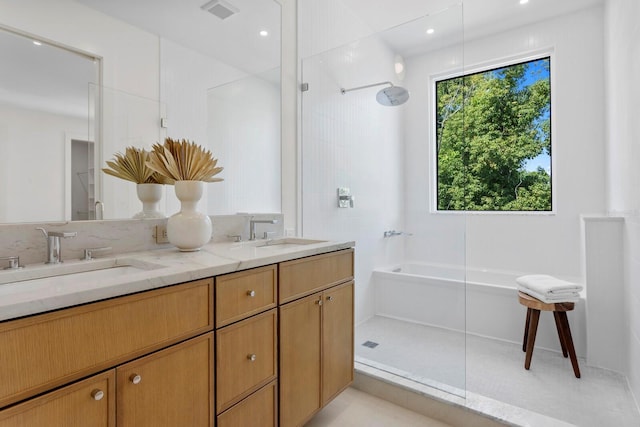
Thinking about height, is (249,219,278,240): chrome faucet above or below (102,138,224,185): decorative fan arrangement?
below

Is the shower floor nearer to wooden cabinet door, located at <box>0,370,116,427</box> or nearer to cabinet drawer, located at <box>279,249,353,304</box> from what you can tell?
cabinet drawer, located at <box>279,249,353,304</box>

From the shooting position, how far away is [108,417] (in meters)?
0.84

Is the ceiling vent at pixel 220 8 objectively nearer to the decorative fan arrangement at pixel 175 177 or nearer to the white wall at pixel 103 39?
the white wall at pixel 103 39

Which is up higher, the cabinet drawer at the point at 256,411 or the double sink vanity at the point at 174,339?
the double sink vanity at the point at 174,339

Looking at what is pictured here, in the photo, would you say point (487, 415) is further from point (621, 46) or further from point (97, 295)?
point (621, 46)

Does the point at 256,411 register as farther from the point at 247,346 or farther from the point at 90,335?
the point at 90,335

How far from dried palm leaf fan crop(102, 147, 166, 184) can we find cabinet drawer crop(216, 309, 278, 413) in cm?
81

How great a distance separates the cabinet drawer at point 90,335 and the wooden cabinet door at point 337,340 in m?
0.75

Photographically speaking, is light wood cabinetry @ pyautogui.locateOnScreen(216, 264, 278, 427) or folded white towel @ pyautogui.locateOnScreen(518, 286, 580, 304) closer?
light wood cabinetry @ pyautogui.locateOnScreen(216, 264, 278, 427)

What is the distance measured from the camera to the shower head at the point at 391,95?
274 centimetres

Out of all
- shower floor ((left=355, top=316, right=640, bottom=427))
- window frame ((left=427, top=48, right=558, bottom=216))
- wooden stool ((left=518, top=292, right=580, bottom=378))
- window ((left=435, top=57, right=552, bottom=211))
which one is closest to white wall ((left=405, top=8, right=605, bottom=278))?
window frame ((left=427, top=48, right=558, bottom=216))

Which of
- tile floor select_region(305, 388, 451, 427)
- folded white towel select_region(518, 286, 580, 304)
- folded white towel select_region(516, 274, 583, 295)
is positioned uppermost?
folded white towel select_region(516, 274, 583, 295)

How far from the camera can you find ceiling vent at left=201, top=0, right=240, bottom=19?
1832 mm

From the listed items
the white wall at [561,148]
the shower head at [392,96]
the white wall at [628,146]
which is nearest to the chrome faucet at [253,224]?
the white wall at [561,148]
